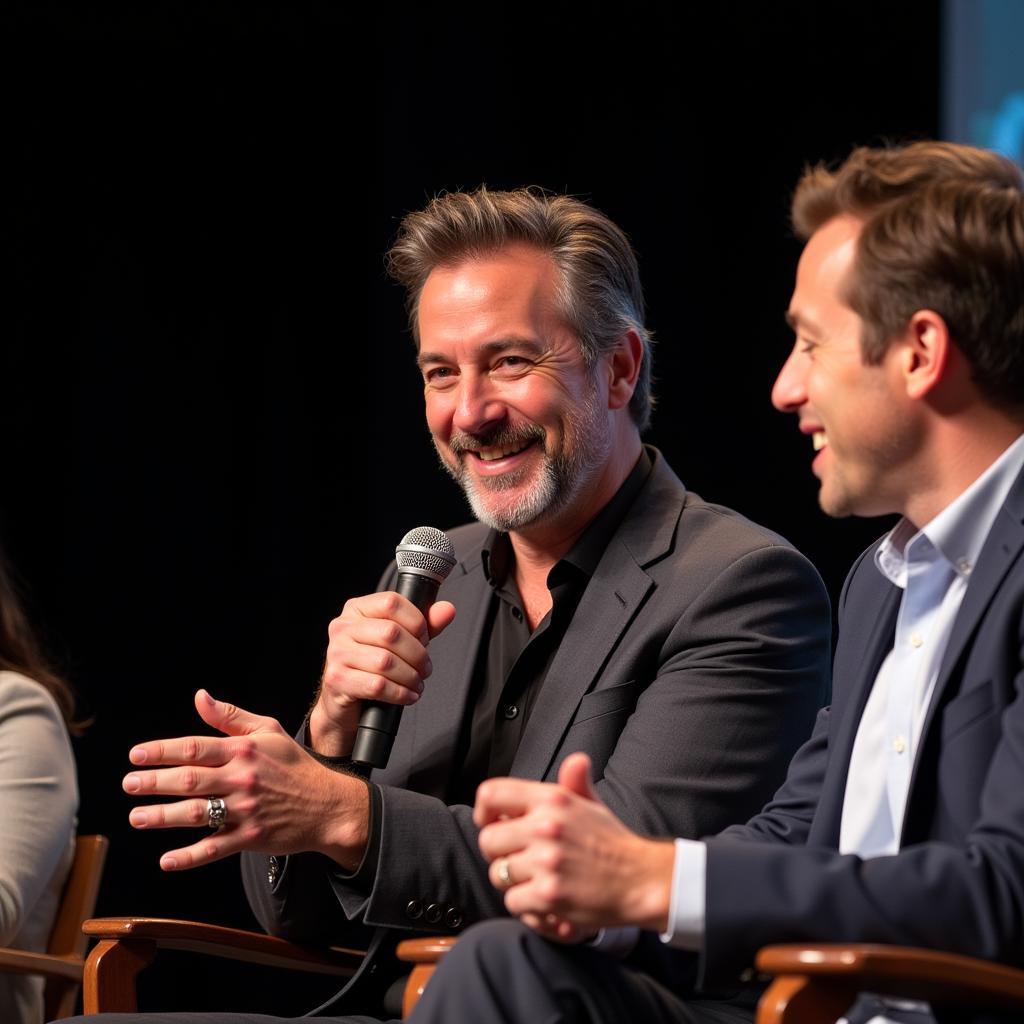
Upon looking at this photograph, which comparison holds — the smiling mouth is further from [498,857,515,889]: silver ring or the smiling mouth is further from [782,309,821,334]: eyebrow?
[498,857,515,889]: silver ring

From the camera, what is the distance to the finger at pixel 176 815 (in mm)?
1984

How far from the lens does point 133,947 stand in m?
2.25

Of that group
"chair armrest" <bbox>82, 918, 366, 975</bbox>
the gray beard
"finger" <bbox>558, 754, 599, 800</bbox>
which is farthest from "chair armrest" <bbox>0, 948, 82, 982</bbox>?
"finger" <bbox>558, 754, 599, 800</bbox>

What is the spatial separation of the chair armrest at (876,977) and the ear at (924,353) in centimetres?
61

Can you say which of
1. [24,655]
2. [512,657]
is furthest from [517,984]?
[24,655]

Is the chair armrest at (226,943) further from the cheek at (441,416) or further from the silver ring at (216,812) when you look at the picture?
the cheek at (441,416)

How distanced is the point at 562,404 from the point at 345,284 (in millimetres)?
1800

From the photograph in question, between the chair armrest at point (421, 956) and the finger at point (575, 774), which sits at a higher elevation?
the finger at point (575, 774)

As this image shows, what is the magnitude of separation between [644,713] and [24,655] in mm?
1420

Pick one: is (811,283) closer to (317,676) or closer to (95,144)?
(317,676)

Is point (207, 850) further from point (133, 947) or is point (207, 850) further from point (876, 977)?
point (876, 977)

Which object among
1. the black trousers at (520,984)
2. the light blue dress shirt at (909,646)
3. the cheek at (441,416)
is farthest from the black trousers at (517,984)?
the cheek at (441,416)

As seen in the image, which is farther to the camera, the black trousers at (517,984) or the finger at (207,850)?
the finger at (207,850)

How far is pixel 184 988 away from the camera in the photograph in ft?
13.1
